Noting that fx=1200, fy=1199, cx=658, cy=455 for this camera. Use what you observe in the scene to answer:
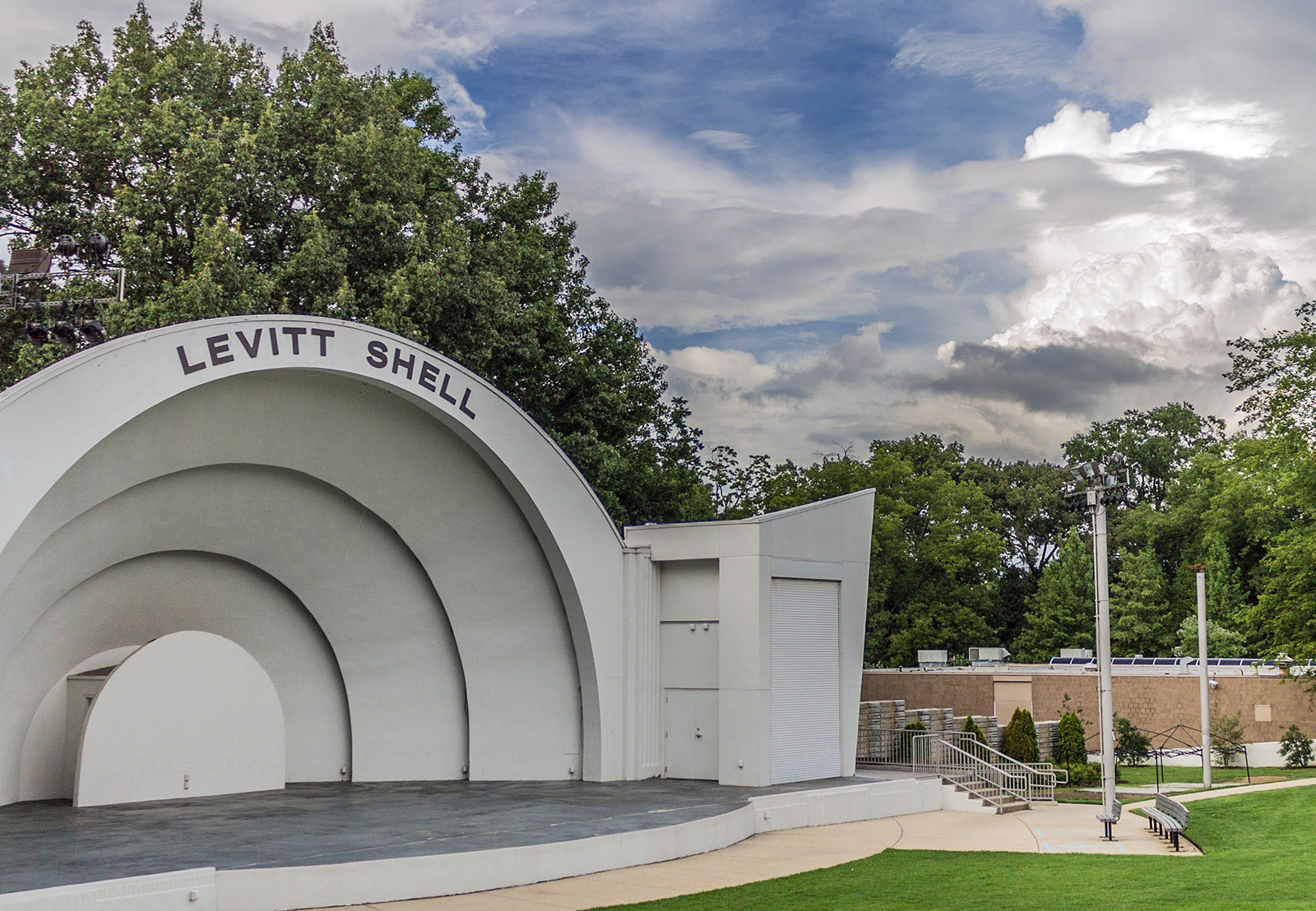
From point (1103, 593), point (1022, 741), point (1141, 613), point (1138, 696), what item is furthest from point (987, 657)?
point (1103, 593)

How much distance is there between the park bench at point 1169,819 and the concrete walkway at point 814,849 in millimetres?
194

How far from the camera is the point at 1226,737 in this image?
1601 inches

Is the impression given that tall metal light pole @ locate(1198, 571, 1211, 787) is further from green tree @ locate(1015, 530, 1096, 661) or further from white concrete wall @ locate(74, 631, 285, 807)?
green tree @ locate(1015, 530, 1096, 661)

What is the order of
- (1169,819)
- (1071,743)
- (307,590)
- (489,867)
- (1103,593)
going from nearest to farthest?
(489,867)
(1169,819)
(1103,593)
(307,590)
(1071,743)

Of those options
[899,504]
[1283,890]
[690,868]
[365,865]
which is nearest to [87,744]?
[365,865]

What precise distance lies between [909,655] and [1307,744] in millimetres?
23024

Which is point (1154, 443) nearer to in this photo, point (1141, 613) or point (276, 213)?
point (1141, 613)

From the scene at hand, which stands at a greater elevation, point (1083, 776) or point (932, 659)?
point (932, 659)

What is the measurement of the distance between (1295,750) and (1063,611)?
2414 centimetres

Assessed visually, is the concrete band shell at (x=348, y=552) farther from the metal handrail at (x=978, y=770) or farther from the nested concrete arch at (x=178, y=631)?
the metal handrail at (x=978, y=770)

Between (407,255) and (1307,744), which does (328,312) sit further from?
(1307,744)

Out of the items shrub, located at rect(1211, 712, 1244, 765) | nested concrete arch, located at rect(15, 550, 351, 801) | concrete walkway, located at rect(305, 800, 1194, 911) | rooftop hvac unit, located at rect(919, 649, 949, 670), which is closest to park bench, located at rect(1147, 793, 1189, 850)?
concrete walkway, located at rect(305, 800, 1194, 911)

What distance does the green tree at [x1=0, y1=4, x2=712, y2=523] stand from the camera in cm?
2769

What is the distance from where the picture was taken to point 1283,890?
12.8 m
